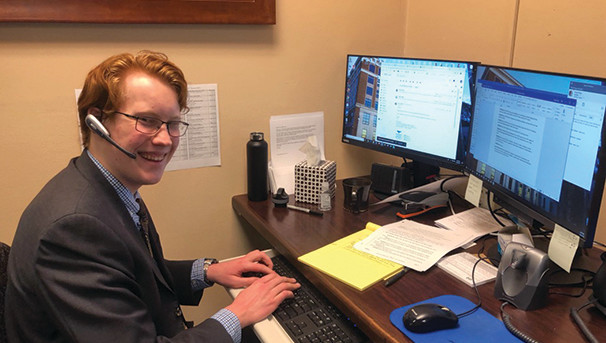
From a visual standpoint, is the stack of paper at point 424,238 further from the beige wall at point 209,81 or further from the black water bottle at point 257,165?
the beige wall at point 209,81

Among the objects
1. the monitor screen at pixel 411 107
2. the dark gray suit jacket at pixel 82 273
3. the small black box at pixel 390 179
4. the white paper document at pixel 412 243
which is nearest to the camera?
the dark gray suit jacket at pixel 82 273

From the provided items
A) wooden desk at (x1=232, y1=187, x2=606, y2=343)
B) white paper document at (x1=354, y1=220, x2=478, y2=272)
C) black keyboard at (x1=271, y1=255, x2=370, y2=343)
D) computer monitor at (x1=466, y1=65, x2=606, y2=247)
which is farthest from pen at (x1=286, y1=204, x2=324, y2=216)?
computer monitor at (x1=466, y1=65, x2=606, y2=247)

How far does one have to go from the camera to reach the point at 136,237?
42.3 inches

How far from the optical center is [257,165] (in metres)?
1.71

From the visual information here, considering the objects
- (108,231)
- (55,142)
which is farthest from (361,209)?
(55,142)

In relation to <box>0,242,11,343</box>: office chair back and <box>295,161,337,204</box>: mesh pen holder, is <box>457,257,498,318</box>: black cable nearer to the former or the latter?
<box>295,161,337,204</box>: mesh pen holder

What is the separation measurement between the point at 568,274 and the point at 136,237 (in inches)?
42.1

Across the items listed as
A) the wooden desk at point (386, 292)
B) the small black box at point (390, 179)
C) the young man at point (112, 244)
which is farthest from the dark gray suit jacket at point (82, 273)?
the small black box at point (390, 179)

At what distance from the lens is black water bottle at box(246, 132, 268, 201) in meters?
1.71

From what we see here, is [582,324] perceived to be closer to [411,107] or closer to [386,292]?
[386,292]

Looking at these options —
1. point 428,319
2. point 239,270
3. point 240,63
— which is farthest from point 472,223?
point 240,63

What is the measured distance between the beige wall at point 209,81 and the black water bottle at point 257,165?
10 centimetres

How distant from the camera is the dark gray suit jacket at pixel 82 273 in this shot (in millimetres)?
875

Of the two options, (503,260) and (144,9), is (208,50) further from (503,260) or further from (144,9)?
(503,260)
